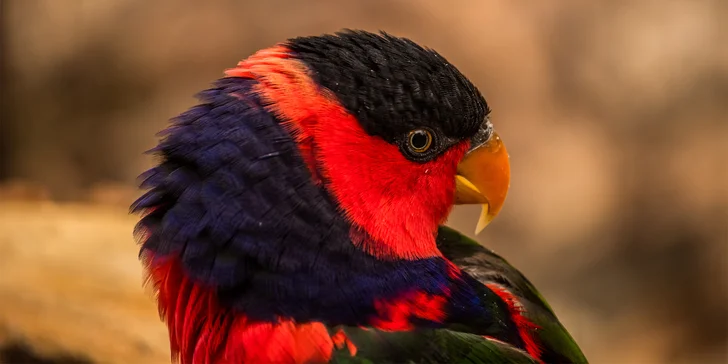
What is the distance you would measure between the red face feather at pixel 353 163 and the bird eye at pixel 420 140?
0.04 m

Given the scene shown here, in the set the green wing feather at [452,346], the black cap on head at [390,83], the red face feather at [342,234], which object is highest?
the black cap on head at [390,83]

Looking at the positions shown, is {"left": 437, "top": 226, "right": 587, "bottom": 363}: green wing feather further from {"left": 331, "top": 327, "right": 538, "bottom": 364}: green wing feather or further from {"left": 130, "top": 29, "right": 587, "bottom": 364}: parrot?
{"left": 331, "top": 327, "right": 538, "bottom": 364}: green wing feather

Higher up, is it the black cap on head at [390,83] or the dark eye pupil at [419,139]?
the black cap on head at [390,83]

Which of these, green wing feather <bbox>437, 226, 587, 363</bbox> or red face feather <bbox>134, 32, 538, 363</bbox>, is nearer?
red face feather <bbox>134, 32, 538, 363</bbox>

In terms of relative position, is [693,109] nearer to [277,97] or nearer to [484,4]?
[484,4]

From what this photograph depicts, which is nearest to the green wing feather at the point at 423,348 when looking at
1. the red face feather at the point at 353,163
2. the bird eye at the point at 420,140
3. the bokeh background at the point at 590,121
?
the red face feather at the point at 353,163

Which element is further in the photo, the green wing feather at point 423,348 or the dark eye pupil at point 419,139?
the dark eye pupil at point 419,139

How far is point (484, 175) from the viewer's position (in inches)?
95.4

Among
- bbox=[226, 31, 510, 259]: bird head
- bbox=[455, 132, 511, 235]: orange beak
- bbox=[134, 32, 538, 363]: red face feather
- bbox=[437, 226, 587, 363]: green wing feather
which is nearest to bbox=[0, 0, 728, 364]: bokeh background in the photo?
bbox=[437, 226, 587, 363]: green wing feather

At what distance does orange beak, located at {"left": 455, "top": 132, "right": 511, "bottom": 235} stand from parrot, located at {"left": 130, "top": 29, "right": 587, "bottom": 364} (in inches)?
6.7

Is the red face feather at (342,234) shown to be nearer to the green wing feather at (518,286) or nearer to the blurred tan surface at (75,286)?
the green wing feather at (518,286)

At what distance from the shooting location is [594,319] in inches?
233

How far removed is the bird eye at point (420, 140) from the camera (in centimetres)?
212

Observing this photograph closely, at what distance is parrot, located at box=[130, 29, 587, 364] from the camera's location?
1.95 meters
